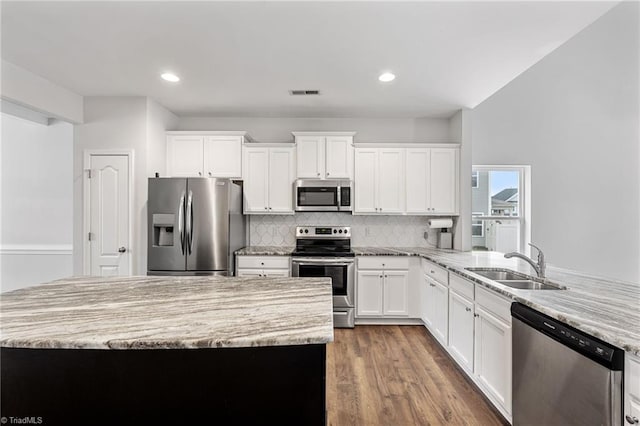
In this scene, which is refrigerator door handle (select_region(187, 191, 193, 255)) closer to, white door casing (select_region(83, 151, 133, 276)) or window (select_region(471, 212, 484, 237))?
white door casing (select_region(83, 151, 133, 276))

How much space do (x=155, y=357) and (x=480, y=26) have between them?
2755mm

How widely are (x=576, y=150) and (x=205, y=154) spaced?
18.9 feet

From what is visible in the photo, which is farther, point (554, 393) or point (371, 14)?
point (371, 14)

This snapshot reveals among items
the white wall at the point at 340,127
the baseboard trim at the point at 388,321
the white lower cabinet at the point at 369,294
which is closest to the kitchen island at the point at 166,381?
the white lower cabinet at the point at 369,294

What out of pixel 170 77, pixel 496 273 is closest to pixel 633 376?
pixel 496 273

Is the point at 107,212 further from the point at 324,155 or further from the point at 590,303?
the point at 590,303

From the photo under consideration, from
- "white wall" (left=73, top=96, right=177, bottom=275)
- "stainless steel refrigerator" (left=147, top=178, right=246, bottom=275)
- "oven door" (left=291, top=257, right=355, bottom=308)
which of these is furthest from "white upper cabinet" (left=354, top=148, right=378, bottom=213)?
"white wall" (left=73, top=96, right=177, bottom=275)

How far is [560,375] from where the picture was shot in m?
1.53

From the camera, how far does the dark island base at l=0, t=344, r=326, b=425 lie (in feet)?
4.05

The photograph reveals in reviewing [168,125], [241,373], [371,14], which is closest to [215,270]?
[168,125]

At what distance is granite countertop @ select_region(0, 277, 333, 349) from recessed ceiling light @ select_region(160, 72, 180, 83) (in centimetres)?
202

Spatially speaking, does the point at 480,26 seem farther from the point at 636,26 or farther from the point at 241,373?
the point at 636,26

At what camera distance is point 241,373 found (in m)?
1.25

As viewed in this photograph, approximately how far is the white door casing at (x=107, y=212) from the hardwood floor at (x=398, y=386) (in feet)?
8.67
